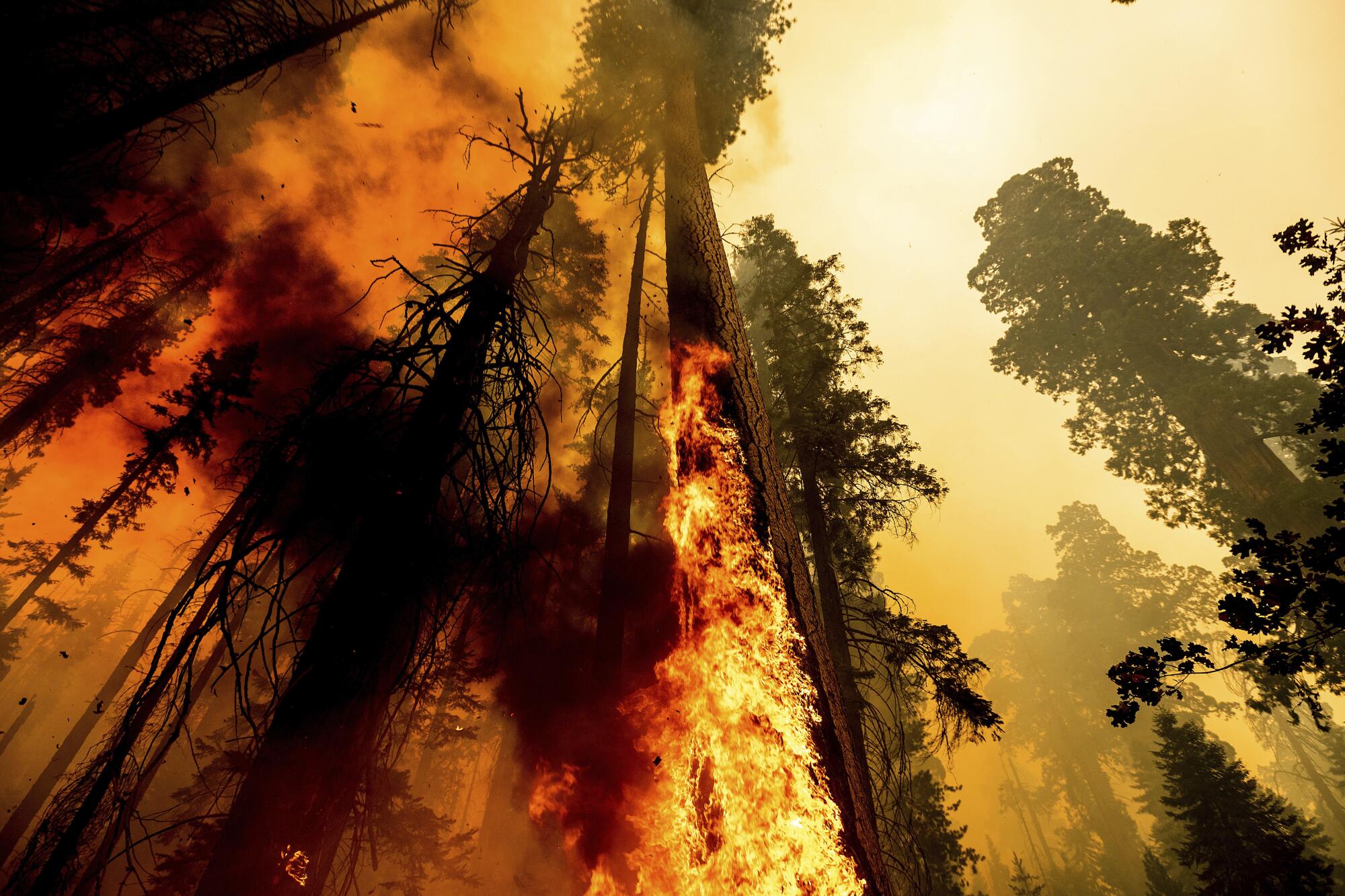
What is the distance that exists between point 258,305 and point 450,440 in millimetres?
10415

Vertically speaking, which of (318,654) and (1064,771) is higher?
(1064,771)

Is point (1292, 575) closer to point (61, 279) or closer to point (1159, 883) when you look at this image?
point (61, 279)

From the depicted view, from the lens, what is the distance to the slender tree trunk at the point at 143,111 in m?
3.81

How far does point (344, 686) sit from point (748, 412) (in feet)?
9.10

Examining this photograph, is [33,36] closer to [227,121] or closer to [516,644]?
[227,121]

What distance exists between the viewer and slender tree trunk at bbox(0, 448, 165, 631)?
11.6 m

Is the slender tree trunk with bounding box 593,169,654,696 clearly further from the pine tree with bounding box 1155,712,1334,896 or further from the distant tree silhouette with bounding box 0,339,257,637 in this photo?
the pine tree with bounding box 1155,712,1334,896

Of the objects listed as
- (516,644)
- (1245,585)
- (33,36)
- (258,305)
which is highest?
(258,305)

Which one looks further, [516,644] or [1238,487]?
[1238,487]

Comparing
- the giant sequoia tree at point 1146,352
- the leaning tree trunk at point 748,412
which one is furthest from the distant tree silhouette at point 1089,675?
the leaning tree trunk at point 748,412

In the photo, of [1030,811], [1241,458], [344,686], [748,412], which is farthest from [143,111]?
[1030,811]

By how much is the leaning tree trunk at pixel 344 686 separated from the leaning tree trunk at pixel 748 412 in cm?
174

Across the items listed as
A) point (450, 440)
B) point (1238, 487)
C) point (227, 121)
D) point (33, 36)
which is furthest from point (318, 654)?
point (1238, 487)

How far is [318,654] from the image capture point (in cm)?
239
